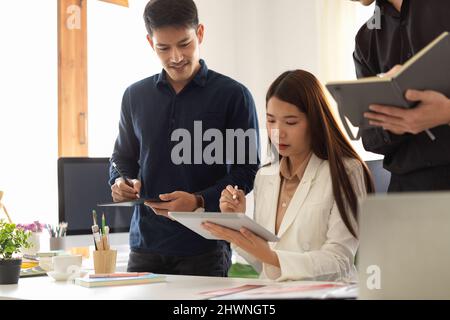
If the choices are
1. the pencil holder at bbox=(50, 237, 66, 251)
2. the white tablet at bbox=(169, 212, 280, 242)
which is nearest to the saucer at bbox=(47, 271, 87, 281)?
the white tablet at bbox=(169, 212, 280, 242)

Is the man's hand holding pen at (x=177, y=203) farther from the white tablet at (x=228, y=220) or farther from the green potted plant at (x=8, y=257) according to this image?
the green potted plant at (x=8, y=257)

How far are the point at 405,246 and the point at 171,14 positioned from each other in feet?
5.10

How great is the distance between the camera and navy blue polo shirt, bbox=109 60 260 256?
7.27 feet

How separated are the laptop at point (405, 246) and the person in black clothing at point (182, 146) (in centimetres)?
121

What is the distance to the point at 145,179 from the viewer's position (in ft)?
7.66

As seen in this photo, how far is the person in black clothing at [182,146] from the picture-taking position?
2199 mm

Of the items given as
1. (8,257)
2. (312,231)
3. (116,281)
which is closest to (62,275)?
(8,257)

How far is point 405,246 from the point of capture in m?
0.95

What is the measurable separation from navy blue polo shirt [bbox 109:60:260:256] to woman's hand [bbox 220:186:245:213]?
6.4 inches

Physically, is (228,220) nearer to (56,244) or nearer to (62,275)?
(62,275)

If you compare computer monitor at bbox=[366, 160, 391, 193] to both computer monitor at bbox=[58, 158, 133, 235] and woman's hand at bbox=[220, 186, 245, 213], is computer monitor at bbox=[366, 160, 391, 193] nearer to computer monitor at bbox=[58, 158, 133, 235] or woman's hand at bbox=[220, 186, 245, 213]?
woman's hand at bbox=[220, 186, 245, 213]

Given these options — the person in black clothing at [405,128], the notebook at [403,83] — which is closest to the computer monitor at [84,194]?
the person in black clothing at [405,128]
